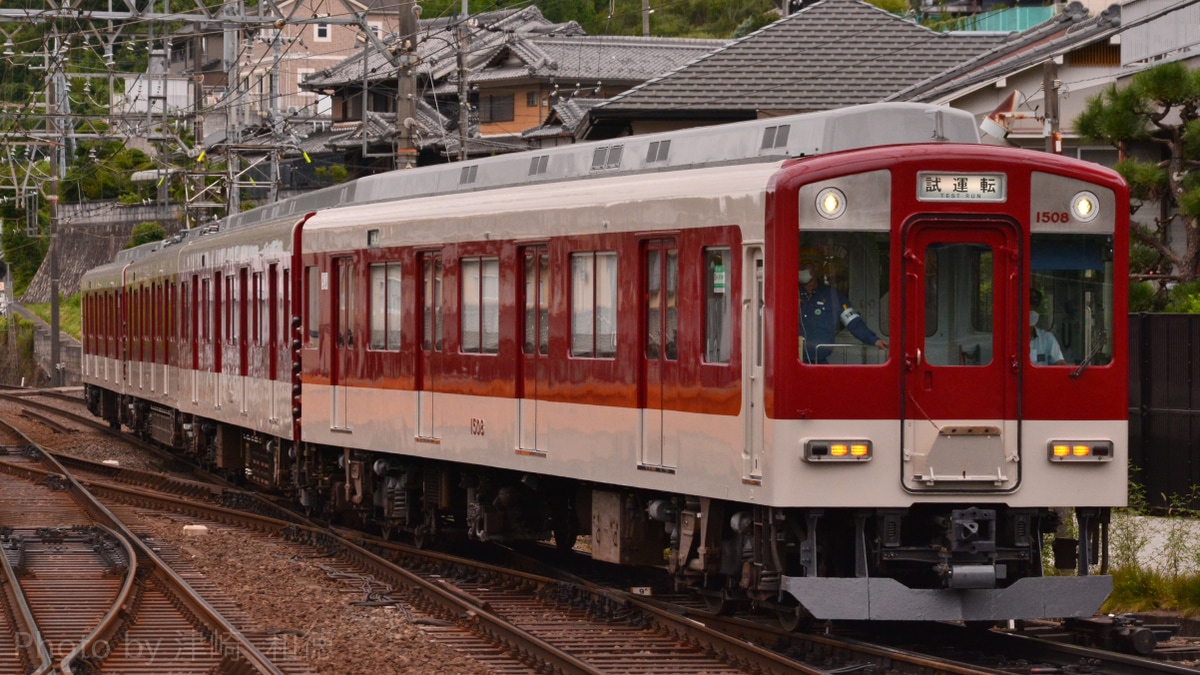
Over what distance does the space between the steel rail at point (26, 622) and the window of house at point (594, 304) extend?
3.62m

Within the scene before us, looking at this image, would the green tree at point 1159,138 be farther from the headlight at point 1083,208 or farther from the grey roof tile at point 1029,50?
the headlight at point 1083,208

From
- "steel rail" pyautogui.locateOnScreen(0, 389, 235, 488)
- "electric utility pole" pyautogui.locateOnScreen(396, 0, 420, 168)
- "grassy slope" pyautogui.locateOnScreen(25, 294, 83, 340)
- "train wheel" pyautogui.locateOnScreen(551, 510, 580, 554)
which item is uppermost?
"electric utility pole" pyautogui.locateOnScreen(396, 0, 420, 168)

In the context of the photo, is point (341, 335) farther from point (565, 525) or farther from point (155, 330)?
point (155, 330)

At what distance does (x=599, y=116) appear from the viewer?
23.0 meters

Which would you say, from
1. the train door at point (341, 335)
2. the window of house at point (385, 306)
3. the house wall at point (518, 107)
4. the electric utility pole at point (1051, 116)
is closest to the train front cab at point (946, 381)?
the electric utility pole at point (1051, 116)

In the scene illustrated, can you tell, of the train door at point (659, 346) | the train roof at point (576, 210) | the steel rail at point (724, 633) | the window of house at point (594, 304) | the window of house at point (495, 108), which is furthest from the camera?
the window of house at point (495, 108)

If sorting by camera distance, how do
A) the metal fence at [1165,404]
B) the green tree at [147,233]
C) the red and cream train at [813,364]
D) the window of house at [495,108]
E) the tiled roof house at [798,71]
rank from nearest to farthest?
the red and cream train at [813,364]
the metal fence at [1165,404]
the tiled roof house at [798,71]
the window of house at [495,108]
the green tree at [147,233]

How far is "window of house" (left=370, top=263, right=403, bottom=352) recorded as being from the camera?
44.1 ft

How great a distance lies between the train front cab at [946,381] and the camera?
8.64 meters

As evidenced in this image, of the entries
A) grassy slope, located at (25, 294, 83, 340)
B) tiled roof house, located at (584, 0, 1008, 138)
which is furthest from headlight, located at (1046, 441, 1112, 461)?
grassy slope, located at (25, 294, 83, 340)

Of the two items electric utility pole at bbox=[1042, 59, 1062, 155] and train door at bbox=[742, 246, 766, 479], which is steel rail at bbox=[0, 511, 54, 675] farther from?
electric utility pole at bbox=[1042, 59, 1062, 155]

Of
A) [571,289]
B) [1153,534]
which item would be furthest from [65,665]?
[1153,534]

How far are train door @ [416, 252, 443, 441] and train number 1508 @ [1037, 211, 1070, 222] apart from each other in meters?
5.09

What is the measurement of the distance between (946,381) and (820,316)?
73cm
